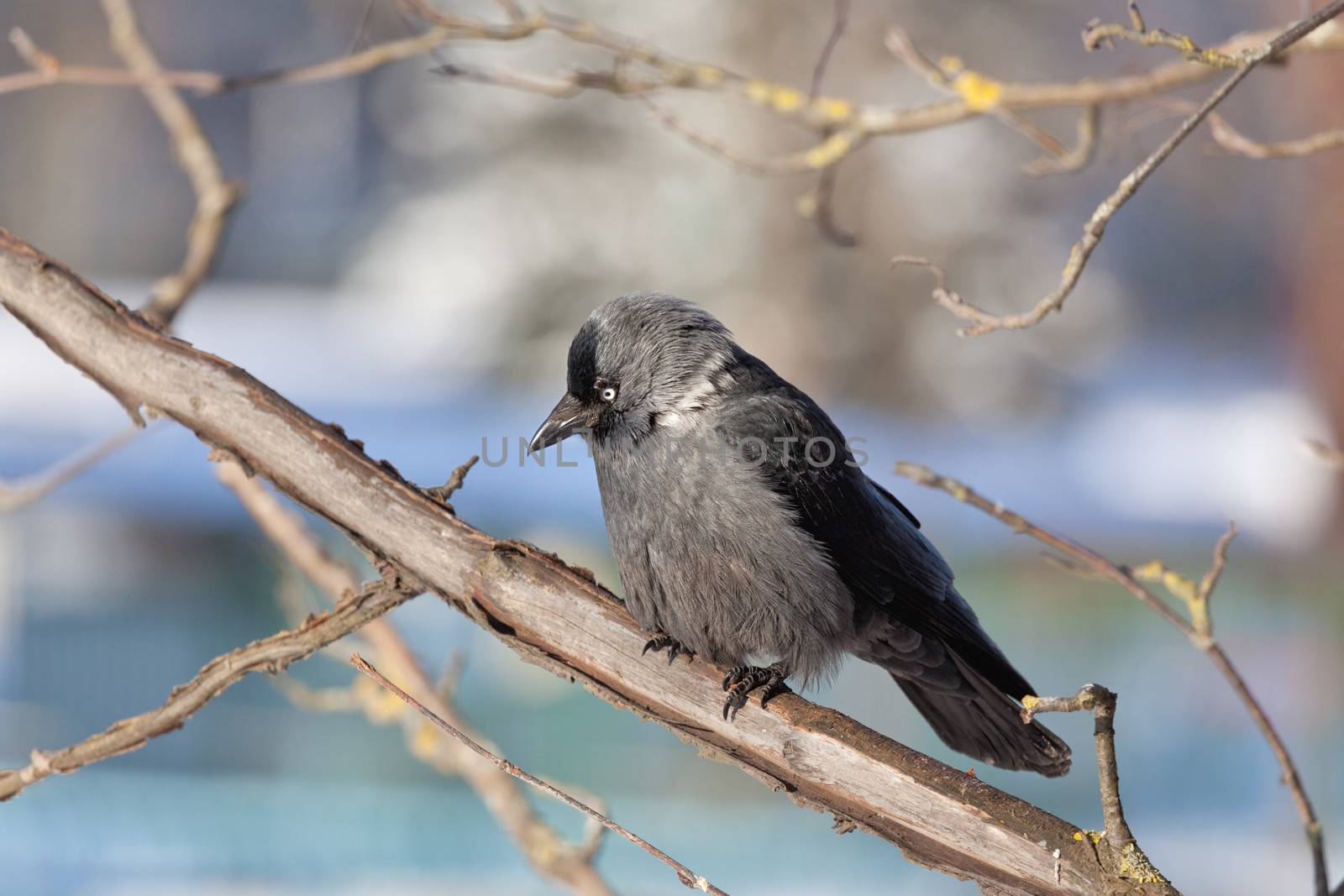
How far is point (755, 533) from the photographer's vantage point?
2934 millimetres

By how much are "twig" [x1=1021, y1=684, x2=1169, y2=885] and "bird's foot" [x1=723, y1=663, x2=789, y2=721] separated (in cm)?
68

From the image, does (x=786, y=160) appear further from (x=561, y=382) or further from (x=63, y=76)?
(x=561, y=382)

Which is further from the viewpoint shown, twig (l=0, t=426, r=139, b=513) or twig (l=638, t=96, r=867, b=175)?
twig (l=638, t=96, r=867, b=175)

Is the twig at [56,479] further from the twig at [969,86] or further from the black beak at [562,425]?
the twig at [969,86]

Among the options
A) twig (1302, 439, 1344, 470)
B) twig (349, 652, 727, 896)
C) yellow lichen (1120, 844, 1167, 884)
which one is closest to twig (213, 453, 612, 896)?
twig (349, 652, 727, 896)

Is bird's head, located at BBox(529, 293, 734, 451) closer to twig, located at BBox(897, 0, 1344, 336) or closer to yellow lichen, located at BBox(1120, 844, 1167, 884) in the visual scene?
twig, located at BBox(897, 0, 1344, 336)

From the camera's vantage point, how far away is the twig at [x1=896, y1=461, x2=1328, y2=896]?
2.51 meters

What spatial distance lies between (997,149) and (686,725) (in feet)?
33.0

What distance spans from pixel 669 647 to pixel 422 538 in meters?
0.58

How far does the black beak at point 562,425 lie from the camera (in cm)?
315

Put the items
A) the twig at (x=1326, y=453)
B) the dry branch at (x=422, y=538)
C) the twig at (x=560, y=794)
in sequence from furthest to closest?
the twig at (x=1326, y=453) → the dry branch at (x=422, y=538) → the twig at (x=560, y=794)

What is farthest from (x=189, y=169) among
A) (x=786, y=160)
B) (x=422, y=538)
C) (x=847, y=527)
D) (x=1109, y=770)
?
(x=1109, y=770)

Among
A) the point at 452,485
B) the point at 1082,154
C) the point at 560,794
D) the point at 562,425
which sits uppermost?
the point at 1082,154

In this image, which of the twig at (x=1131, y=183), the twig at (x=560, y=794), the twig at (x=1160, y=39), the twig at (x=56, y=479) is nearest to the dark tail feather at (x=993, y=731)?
the twig at (x=1131, y=183)
